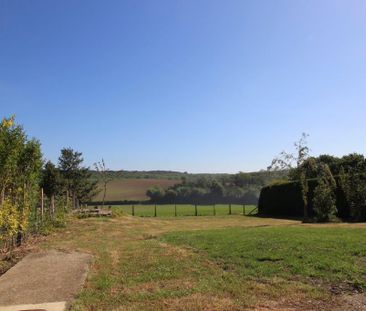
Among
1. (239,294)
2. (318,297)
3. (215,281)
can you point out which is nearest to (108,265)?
(215,281)

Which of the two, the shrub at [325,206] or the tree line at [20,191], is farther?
the shrub at [325,206]

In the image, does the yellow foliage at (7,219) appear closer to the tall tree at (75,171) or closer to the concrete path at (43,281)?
the concrete path at (43,281)

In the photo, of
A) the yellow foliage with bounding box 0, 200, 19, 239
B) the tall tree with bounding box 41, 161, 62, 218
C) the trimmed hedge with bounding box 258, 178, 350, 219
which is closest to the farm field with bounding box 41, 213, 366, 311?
the yellow foliage with bounding box 0, 200, 19, 239

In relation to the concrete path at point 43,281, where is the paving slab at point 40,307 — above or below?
below

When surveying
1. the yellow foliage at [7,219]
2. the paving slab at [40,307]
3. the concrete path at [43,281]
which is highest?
the yellow foliage at [7,219]

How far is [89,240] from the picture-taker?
51.1ft

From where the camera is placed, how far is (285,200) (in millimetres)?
35000

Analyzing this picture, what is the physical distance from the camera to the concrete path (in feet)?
22.1

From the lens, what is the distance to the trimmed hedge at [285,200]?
30.8 metres

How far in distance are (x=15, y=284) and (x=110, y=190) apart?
234 feet

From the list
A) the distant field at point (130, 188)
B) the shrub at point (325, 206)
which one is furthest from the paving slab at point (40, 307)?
the distant field at point (130, 188)

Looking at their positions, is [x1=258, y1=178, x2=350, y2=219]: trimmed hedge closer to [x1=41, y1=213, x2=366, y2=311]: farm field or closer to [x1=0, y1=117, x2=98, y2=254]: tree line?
[x1=0, y1=117, x2=98, y2=254]: tree line

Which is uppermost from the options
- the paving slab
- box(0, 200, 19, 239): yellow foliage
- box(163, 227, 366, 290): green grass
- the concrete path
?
box(0, 200, 19, 239): yellow foliage

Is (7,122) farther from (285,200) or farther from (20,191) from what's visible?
(285,200)
